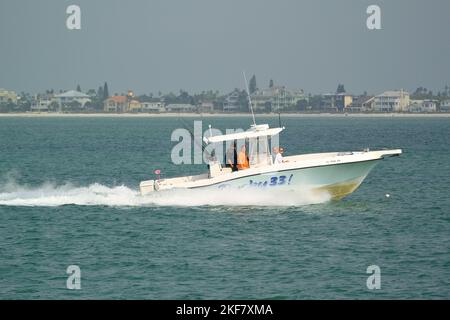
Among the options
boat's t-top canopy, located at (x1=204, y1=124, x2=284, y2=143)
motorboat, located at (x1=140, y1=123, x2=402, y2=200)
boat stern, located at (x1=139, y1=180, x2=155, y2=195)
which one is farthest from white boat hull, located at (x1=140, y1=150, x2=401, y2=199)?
boat's t-top canopy, located at (x1=204, y1=124, x2=284, y2=143)

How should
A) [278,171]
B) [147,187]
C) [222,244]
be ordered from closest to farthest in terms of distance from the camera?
[222,244] < [278,171] < [147,187]

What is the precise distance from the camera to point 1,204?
38094 millimetres

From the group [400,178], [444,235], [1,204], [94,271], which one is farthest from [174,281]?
[400,178]

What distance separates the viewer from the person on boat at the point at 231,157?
34.0 m

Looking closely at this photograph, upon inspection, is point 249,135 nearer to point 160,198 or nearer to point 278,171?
point 278,171

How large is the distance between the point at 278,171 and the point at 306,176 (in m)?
1.09

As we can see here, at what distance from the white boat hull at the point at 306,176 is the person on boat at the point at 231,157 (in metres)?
0.72

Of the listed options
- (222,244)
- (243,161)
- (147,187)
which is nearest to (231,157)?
(243,161)

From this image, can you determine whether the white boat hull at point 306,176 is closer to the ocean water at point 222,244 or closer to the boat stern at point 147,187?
the boat stern at point 147,187

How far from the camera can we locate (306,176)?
3325 cm

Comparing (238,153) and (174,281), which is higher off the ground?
(238,153)

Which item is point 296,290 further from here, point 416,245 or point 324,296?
point 416,245

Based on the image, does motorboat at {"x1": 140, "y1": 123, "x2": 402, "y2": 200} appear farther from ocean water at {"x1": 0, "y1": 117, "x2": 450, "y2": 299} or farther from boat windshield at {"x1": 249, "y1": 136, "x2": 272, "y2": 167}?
ocean water at {"x1": 0, "y1": 117, "x2": 450, "y2": 299}

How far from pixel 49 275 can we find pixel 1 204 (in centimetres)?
1324
